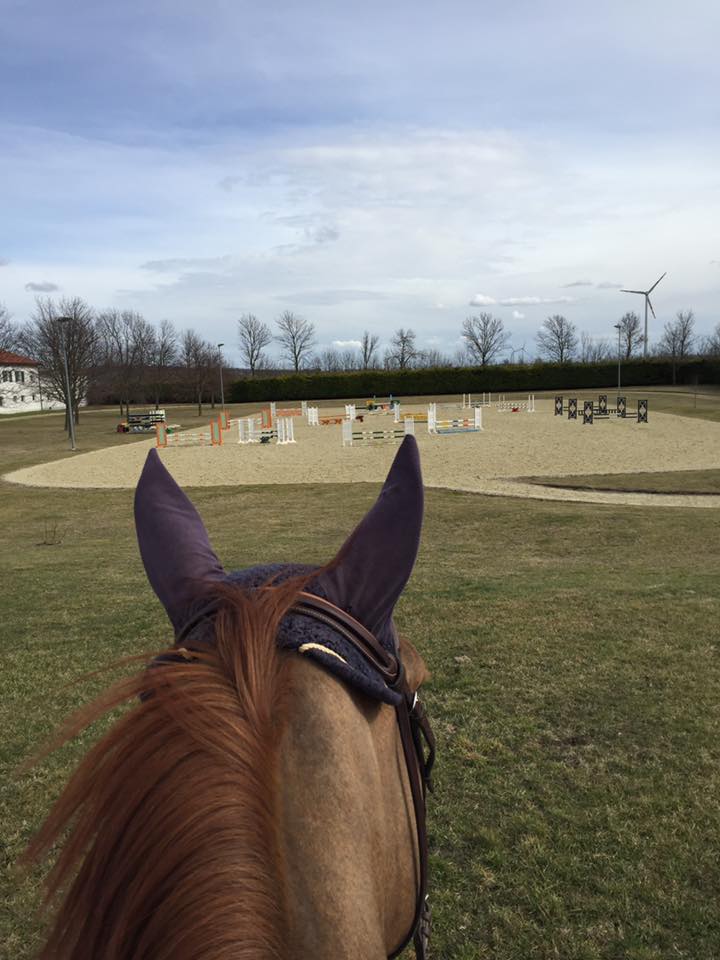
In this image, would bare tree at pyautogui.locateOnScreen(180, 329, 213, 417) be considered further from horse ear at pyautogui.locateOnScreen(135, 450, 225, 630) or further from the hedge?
horse ear at pyautogui.locateOnScreen(135, 450, 225, 630)

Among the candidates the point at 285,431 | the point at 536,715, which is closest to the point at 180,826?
the point at 536,715

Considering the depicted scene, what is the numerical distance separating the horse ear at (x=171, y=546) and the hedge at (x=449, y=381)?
68.4 m

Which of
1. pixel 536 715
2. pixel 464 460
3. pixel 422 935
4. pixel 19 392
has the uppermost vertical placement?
pixel 19 392

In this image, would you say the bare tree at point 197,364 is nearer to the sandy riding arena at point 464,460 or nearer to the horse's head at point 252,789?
the sandy riding arena at point 464,460

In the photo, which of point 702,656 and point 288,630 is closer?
point 288,630

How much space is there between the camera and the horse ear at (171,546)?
1060 millimetres


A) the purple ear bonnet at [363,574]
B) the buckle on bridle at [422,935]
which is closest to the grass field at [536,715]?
the buckle on bridle at [422,935]

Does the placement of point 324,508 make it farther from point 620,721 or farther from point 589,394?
point 589,394

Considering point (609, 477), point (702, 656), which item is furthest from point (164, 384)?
point (702, 656)

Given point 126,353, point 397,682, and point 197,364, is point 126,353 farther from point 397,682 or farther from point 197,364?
point 397,682

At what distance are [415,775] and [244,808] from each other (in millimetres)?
473

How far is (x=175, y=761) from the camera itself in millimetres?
755

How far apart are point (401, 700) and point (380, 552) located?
231 mm

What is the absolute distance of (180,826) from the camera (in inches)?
28.2
